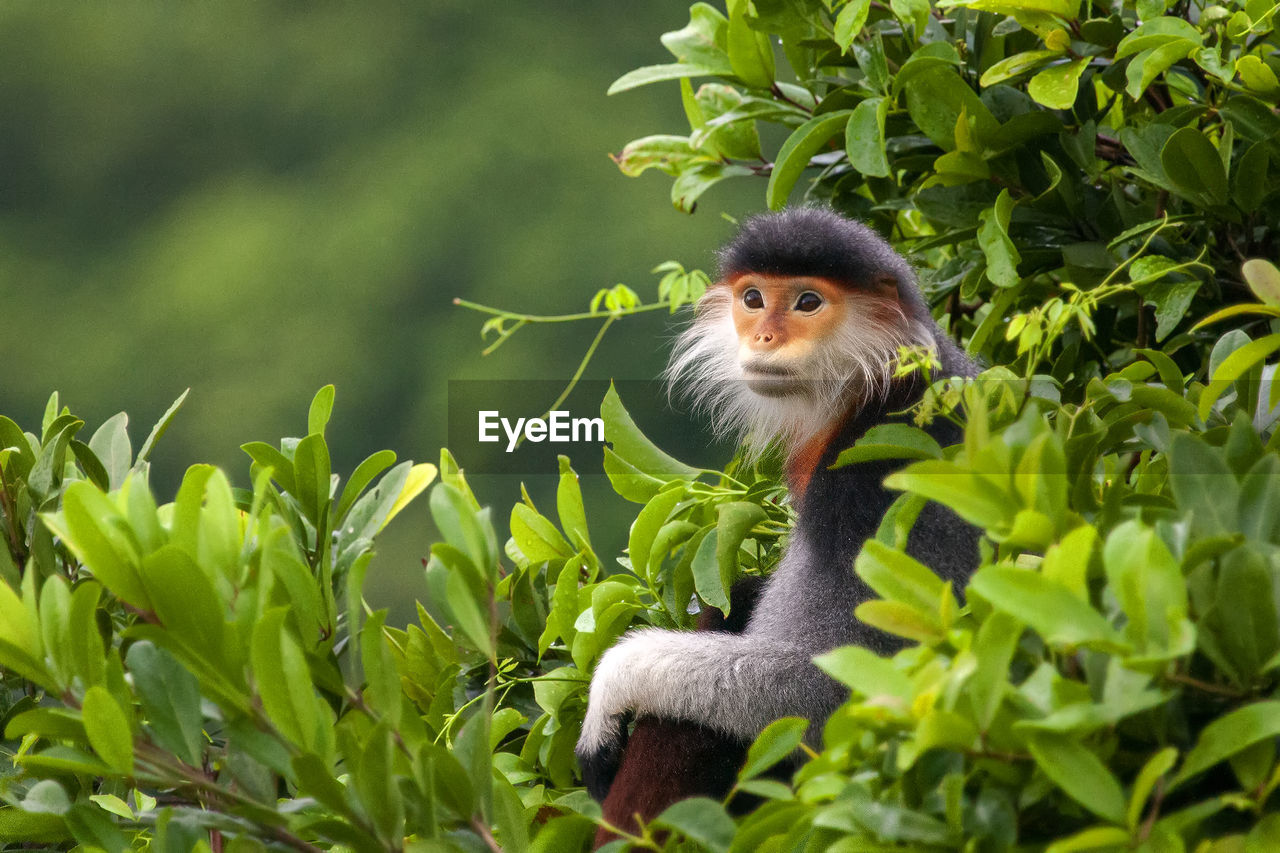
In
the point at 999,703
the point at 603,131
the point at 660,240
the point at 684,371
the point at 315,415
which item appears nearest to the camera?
the point at 999,703

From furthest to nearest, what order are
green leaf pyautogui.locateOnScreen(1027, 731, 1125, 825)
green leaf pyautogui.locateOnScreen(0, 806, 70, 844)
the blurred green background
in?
1. the blurred green background
2. green leaf pyautogui.locateOnScreen(0, 806, 70, 844)
3. green leaf pyautogui.locateOnScreen(1027, 731, 1125, 825)

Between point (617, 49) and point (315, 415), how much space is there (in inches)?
163

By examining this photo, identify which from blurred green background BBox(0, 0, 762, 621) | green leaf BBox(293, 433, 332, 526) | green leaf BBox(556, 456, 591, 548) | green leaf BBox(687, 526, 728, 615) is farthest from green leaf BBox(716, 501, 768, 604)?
blurred green background BBox(0, 0, 762, 621)

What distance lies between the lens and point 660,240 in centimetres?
427

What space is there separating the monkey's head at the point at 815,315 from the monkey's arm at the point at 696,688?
0.21 metres

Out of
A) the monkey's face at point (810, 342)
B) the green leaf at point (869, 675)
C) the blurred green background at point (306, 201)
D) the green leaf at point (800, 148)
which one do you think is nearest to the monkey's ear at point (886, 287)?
the monkey's face at point (810, 342)

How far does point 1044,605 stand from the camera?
435 mm

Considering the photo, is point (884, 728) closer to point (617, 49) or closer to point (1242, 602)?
point (1242, 602)

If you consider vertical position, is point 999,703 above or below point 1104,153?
below

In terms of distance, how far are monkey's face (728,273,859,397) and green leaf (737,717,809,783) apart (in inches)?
20.9

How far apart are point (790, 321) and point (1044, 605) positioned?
2.29 feet

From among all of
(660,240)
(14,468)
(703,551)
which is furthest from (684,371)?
(660,240)

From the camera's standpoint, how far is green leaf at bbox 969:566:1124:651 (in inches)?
17.0

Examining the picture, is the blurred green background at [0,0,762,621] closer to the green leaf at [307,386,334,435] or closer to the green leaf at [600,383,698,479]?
the green leaf at [600,383,698,479]
